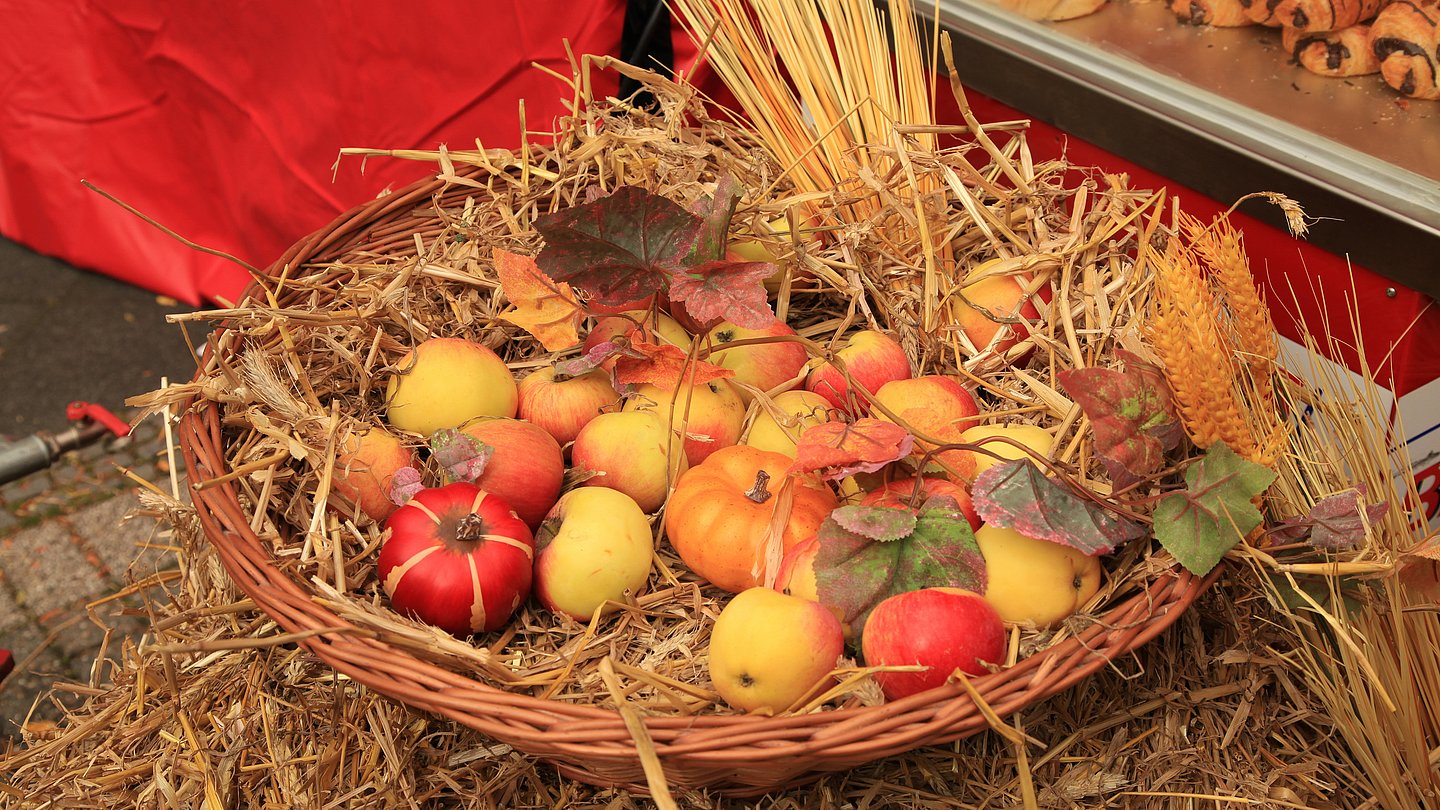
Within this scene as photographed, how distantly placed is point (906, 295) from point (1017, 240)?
0.15 m

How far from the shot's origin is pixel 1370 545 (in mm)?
973

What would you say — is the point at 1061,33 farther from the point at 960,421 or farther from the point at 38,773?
the point at 38,773

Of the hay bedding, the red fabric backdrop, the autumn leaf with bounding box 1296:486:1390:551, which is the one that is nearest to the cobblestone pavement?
the red fabric backdrop

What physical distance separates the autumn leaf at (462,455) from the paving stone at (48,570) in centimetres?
145

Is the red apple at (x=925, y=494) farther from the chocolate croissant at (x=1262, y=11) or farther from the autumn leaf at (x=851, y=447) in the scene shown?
the chocolate croissant at (x=1262, y=11)

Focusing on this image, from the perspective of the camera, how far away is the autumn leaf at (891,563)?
1001 mm

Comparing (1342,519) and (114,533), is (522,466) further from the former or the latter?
(114,533)

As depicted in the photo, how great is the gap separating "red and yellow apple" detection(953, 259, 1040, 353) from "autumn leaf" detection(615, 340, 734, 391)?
34 centimetres

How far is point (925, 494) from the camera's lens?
1.10 m

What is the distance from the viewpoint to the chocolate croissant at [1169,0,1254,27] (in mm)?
1901

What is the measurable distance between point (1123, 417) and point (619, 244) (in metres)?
0.57

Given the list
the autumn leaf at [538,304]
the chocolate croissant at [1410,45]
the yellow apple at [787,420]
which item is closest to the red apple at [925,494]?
the yellow apple at [787,420]

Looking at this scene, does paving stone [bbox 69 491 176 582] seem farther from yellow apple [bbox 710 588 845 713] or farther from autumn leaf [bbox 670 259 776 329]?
yellow apple [bbox 710 588 845 713]

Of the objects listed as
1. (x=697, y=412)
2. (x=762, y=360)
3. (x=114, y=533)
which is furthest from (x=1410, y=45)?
(x=114, y=533)
